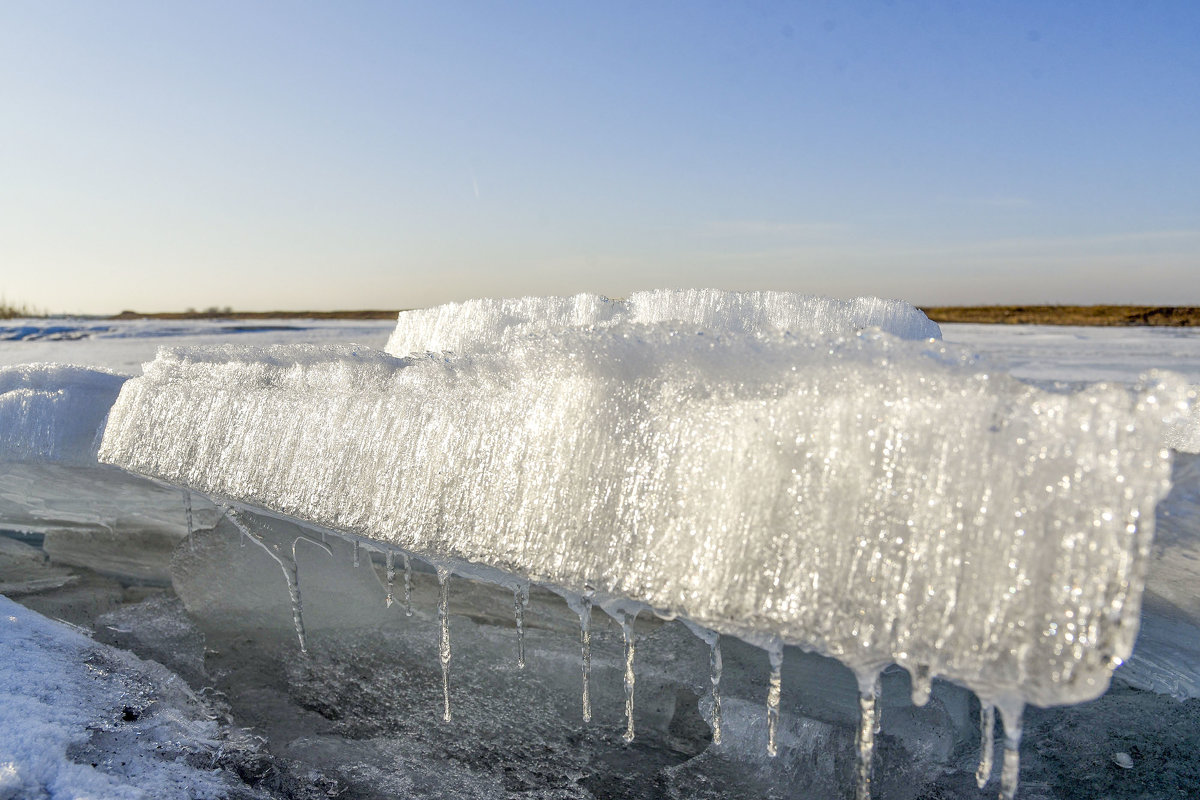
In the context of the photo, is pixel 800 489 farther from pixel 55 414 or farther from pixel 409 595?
pixel 55 414

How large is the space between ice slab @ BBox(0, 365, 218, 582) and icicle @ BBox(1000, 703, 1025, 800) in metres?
2.39

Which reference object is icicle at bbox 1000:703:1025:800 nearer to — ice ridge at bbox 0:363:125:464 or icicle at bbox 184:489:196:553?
icicle at bbox 184:489:196:553

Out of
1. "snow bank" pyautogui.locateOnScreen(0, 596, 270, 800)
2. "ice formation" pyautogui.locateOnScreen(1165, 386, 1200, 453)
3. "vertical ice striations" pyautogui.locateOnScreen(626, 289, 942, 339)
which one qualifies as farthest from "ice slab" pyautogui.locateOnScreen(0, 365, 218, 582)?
"ice formation" pyautogui.locateOnScreen(1165, 386, 1200, 453)

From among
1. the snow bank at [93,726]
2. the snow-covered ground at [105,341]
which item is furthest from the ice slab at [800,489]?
the snow-covered ground at [105,341]

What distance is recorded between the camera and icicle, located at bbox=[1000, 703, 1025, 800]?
926 mm

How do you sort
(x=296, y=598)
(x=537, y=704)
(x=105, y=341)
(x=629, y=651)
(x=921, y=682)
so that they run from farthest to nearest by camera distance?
(x=105, y=341), (x=296, y=598), (x=537, y=704), (x=629, y=651), (x=921, y=682)

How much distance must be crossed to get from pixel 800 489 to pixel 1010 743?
400 millimetres

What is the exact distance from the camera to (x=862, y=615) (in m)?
1.00

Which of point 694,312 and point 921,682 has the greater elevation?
point 694,312

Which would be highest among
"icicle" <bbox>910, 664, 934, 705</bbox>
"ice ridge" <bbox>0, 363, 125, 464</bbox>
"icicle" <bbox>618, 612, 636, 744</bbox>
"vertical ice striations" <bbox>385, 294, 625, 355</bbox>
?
"vertical ice striations" <bbox>385, 294, 625, 355</bbox>

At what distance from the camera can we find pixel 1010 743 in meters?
0.96

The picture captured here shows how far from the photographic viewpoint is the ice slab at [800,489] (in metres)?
0.91

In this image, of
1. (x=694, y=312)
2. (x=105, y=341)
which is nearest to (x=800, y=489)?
(x=694, y=312)

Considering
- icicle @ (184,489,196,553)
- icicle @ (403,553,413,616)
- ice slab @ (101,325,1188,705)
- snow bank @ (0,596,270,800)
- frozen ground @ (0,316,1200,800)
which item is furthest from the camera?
icicle @ (184,489,196,553)
